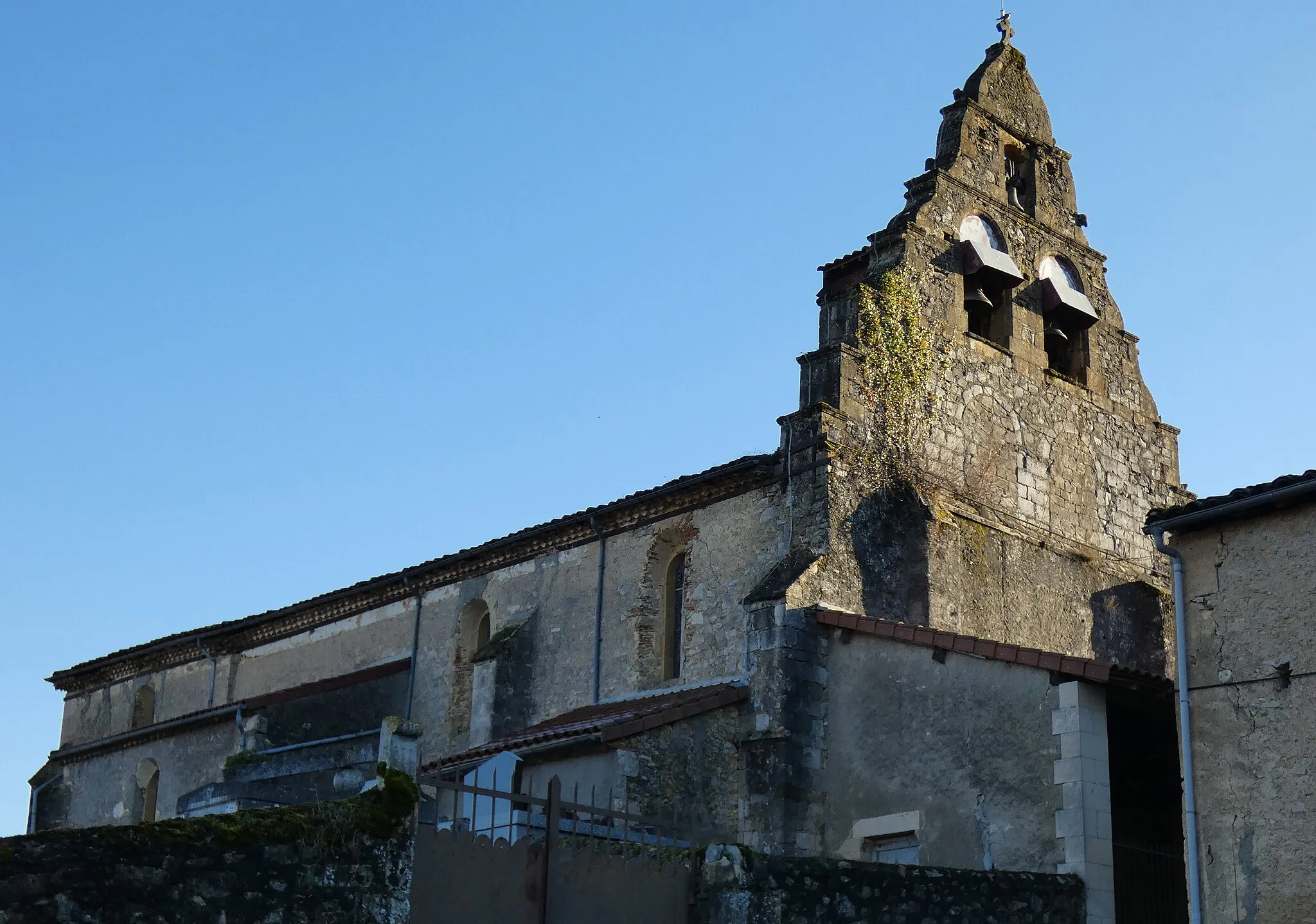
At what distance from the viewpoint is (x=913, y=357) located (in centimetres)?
2178

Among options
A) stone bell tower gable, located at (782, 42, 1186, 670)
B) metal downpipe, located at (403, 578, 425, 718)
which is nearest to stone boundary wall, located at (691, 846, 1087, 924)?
stone bell tower gable, located at (782, 42, 1186, 670)

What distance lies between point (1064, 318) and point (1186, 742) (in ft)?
39.6

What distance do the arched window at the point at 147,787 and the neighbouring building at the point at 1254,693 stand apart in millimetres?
19251

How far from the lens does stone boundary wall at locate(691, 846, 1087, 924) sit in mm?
12195

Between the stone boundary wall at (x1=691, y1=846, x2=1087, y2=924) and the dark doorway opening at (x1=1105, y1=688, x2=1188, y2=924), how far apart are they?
2.82 feet

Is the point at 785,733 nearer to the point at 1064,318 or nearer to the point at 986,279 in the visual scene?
the point at 986,279

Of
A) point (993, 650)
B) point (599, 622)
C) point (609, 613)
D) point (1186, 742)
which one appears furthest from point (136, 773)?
point (1186, 742)

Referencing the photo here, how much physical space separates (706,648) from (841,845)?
12.6 ft

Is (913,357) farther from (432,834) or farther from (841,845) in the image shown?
(432,834)

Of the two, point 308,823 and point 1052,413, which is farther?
point 1052,413

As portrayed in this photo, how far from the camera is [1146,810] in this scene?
1673 centimetres

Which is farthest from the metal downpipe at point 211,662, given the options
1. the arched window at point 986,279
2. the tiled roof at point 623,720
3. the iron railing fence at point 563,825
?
the iron railing fence at point 563,825

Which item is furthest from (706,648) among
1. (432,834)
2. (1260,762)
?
(432,834)

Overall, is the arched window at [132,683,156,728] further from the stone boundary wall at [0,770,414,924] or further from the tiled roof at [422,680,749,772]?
the stone boundary wall at [0,770,414,924]
